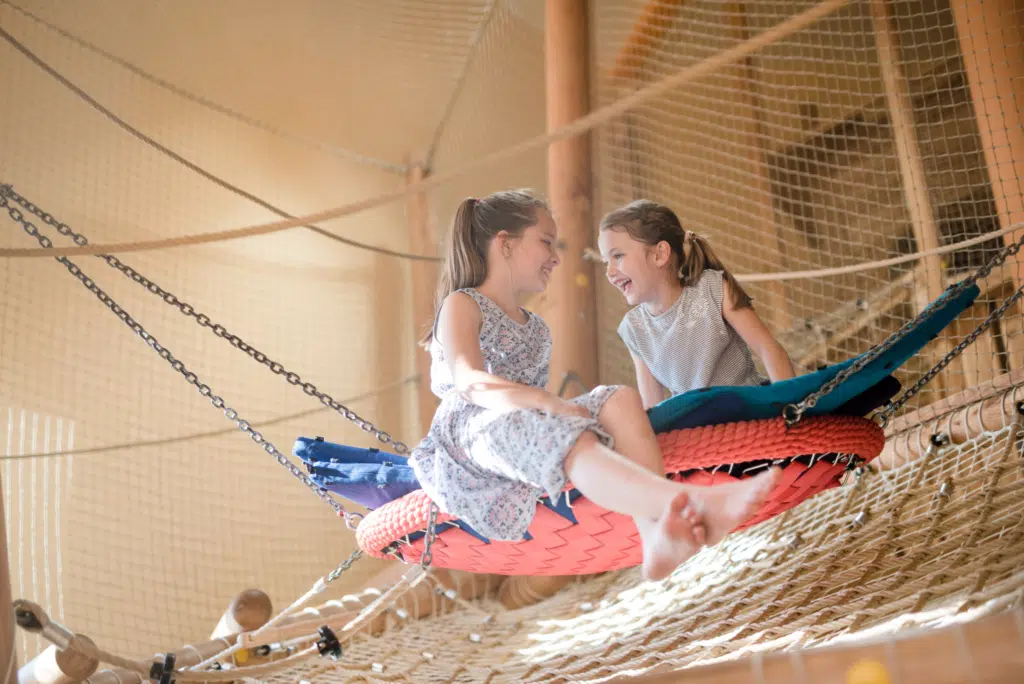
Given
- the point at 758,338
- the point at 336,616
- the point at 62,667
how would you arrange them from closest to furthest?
1. the point at 62,667
2. the point at 758,338
3. the point at 336,616

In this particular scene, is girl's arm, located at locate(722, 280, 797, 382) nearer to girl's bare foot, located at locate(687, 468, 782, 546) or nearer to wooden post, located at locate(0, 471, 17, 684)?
girl's bare foot, located at locate(687, 468, 782, 546)

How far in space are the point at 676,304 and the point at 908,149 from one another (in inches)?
43.5

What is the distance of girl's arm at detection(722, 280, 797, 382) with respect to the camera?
127cm

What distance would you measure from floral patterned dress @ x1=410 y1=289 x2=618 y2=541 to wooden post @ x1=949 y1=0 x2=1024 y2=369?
98 centimetres

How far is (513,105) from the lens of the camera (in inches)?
102

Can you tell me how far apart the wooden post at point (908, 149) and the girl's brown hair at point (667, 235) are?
0.91 m

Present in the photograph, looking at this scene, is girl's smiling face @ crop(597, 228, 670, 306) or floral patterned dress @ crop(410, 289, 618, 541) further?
girl's smiling face @ crop(597, 228, 670, 306)

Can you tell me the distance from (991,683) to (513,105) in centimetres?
220

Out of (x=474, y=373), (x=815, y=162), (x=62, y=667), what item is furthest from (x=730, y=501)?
(x=815, y=162)

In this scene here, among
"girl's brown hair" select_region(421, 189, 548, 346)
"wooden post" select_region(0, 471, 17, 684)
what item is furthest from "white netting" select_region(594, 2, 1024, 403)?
"wooden post" select_region(0, 471, 17, 684)

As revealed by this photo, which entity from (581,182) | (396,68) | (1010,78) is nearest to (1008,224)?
(1010,78)

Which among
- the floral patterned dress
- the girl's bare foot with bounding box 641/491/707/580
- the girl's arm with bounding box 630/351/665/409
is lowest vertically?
the girl's bare foot with bounding box 641/491/707/580

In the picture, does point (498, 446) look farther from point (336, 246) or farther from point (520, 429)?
point (336, 246)

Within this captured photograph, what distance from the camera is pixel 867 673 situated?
660 mm
